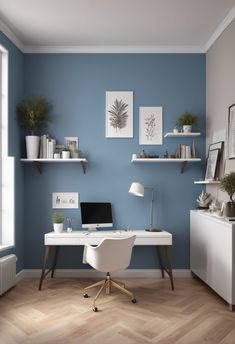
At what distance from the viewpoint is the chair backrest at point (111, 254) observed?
377cm

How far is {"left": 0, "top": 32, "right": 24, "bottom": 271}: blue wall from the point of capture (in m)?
4.62

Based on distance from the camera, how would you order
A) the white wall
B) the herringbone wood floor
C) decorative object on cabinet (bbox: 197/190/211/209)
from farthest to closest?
decorative object on cabinet (bbox: 197/190/211/209), the white wall, the herringbone wood floor

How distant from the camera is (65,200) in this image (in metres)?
5.07

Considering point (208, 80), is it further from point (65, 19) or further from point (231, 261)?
point (231, 261)

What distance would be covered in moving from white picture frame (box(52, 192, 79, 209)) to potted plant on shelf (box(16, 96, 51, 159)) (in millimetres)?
652

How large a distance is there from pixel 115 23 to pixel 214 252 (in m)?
2.96

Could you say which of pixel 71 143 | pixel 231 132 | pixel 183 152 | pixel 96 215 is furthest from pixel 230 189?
pixel 71 143

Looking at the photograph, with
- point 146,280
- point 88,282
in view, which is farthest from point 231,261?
point 88,282

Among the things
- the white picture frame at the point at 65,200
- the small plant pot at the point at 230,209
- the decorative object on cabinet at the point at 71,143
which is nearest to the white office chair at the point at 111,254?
the small plant pot at the point at 230,209

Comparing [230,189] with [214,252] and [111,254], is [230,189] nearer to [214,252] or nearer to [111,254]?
[214,252]

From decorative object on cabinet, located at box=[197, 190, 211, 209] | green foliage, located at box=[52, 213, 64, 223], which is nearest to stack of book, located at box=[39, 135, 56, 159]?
green foliage, located at box=[52, 213, 64, 223]

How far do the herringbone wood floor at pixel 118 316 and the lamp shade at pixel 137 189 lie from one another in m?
1.20

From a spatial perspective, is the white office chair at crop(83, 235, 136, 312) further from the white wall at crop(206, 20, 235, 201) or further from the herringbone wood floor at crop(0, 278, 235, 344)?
the white wall at crop(206, 20, 235, 201)

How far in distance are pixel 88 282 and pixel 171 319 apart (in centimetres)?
165
